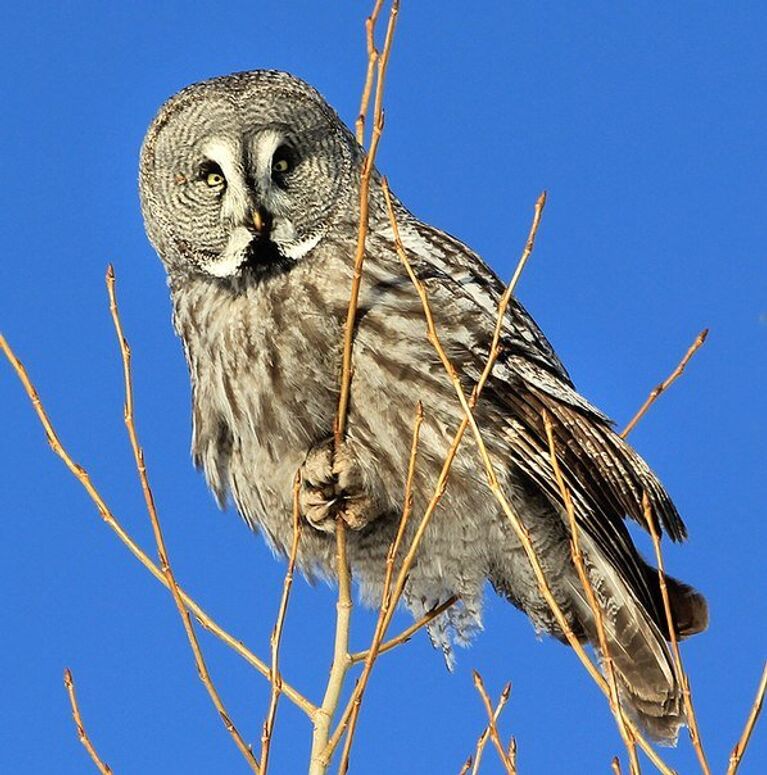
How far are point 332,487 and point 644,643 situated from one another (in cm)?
102

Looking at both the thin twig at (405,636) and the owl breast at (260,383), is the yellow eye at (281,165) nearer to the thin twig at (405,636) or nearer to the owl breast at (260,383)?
the owl breast at (260,383)

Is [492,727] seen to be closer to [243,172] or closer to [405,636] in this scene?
[405,636]

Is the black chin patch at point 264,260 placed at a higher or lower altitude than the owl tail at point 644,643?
higher

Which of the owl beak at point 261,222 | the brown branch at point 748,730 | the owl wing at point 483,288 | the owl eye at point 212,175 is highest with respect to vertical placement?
the owl eye at point 212,175

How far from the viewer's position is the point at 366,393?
12.7 ft

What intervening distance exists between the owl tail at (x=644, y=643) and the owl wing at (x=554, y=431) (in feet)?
0.16

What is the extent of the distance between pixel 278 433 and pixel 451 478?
49 cm

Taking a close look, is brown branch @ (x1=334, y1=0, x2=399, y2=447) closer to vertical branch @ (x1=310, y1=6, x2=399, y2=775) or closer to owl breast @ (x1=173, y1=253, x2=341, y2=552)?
vertical branch @ (x1=310, y1=6, x2=399, y2=775)

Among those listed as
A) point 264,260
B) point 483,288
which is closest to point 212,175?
point 264,260

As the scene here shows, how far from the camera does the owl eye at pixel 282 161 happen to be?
4399mm

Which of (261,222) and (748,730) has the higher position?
(261,222)

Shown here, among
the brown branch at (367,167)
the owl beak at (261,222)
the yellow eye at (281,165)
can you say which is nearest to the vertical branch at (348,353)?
the brown branch at (367,167)

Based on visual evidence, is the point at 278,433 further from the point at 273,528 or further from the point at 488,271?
the point at 488,271

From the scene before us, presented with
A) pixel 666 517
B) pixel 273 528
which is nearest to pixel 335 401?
pixel 273 528
